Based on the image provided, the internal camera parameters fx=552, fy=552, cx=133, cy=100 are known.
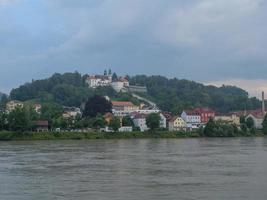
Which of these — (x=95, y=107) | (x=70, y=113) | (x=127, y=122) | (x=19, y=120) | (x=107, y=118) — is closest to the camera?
(x=19, y=120)

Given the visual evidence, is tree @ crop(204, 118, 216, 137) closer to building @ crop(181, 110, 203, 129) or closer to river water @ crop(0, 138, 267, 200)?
building @ crop(181, 110, 203, 129)

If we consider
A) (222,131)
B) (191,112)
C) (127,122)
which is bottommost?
(222,131)

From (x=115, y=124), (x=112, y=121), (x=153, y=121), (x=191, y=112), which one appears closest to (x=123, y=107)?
(x=191, y=112)

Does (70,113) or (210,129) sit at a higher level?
(70,113)

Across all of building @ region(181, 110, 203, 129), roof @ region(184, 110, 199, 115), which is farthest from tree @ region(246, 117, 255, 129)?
roof @ region(184, 110, 199, 115)

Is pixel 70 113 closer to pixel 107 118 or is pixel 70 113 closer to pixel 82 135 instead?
pixel 107 118

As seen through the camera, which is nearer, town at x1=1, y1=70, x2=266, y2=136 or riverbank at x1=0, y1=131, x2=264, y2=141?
riverbank at x1=0, y1=131, x2=264, y2=141

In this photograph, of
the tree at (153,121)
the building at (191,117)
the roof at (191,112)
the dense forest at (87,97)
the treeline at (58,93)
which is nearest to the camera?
the tree at (153,121)

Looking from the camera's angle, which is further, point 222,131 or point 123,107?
point 123,107

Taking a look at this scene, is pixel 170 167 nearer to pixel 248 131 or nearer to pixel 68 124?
pixel 68 124

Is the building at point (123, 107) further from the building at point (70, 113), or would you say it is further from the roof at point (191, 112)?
the roof at point (191, 112)

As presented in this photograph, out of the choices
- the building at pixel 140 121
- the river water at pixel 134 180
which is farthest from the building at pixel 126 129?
the river water at pixel 134 180

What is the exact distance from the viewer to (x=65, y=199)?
20688 mm

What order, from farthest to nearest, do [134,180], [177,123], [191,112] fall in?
[191,112] < [177,123] < [134,180]
